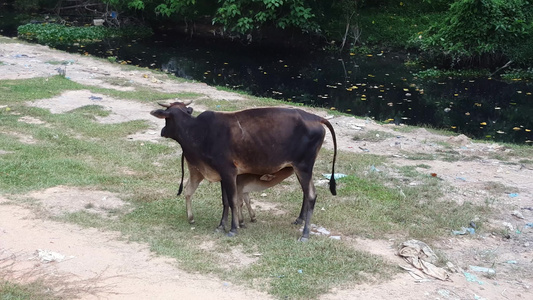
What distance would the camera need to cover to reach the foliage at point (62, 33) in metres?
24.9

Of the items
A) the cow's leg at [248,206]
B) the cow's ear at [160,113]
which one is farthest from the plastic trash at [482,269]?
the cow's ear at [160,113]

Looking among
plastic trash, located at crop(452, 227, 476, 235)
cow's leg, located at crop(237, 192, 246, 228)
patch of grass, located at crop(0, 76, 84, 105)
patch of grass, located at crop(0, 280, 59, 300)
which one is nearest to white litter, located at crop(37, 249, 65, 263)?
patch of grass, located at crop(0, 280, 59, 300)

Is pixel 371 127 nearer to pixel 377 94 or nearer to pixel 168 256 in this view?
pixel 377 94

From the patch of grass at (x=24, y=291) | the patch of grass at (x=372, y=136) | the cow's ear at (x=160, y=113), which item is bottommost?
the patch of grass at (x=24, y=291)

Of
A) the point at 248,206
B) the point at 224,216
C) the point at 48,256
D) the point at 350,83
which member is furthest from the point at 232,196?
the point at 350,83

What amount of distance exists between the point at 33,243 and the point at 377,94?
1342 cm

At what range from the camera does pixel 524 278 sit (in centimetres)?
639

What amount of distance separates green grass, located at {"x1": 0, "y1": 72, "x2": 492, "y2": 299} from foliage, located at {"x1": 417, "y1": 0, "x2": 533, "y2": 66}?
492 inches

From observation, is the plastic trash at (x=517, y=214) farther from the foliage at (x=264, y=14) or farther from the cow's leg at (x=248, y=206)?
the foliage at (x=264, y=14)

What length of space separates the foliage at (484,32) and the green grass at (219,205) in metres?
12.5

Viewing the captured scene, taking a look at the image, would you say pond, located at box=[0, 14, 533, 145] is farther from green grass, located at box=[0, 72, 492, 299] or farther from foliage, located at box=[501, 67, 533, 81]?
green grass, located at box=[0, 72, 492, 299]

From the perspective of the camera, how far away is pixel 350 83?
19.7 m

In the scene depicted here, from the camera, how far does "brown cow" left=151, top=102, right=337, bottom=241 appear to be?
22.1 feet

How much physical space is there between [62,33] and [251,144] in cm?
2061
